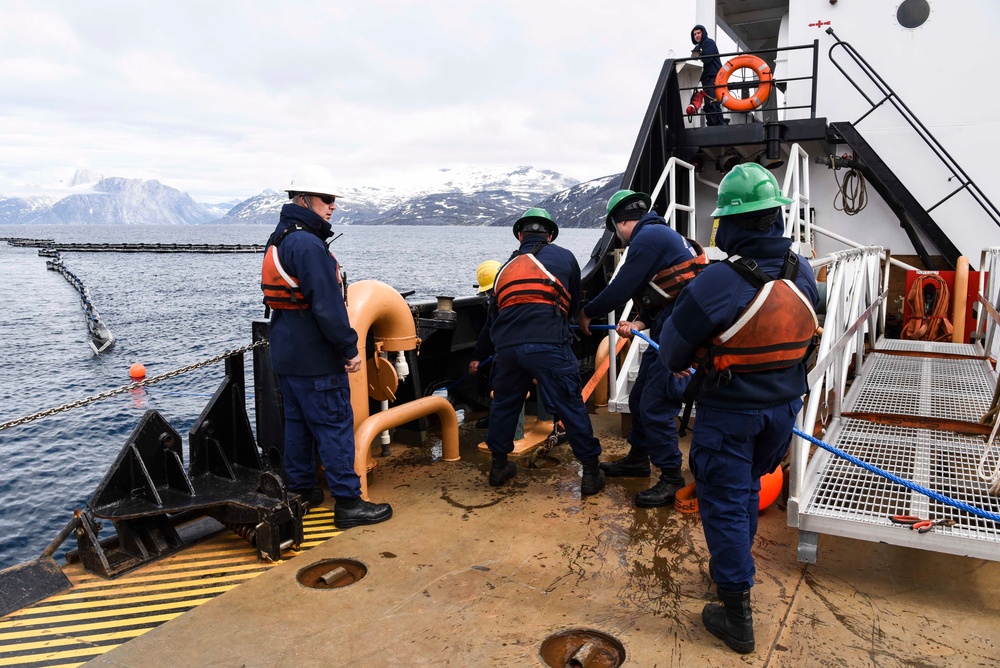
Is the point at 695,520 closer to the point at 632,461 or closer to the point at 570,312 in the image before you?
the point at 632,461

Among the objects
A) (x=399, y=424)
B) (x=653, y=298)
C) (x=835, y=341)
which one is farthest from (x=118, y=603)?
(x=835, y=341)

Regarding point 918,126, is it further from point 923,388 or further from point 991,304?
point 923,388

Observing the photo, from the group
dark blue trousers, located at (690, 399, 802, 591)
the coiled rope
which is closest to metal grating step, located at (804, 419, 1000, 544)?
dark blue trousers, located at (690, 399, 802, 591)

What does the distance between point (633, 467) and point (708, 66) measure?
7.38 meters

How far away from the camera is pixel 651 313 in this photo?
427 centimetres

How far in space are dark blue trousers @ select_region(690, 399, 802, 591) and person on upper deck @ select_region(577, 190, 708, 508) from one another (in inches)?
51.4

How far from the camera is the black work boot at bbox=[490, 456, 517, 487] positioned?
4.61m

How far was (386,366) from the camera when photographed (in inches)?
190

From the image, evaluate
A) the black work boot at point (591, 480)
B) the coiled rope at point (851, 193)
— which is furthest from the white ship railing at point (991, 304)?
the black work boot at point (591, 480)

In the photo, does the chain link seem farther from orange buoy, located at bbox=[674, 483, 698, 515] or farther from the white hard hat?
orange buoy, located at bbox=[674, 483, 698, 515]

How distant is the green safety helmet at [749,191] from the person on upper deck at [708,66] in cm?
725

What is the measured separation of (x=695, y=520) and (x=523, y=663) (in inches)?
65.9

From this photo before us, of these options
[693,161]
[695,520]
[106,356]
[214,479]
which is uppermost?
[693,161]

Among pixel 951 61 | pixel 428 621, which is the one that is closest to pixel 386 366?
pixel 428 621
